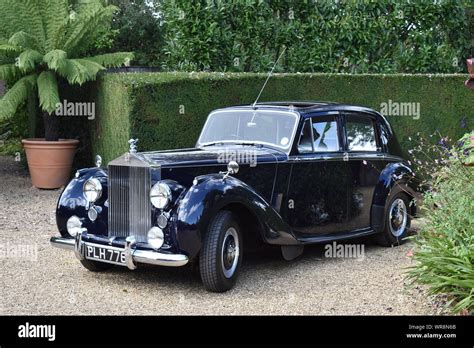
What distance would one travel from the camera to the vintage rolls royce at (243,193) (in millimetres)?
5242

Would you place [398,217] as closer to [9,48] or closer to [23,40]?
[23,40]

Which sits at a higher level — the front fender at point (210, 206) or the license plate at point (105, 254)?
the front fender at point (210, 206)

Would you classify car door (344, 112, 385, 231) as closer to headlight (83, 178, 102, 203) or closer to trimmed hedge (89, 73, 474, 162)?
headlight (83, 178, 102, 203)

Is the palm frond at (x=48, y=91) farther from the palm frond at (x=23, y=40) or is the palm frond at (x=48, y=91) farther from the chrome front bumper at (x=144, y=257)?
the chrome front bumper at (x=144, y=257)

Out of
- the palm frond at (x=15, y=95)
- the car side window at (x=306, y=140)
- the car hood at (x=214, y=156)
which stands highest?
the palm frond at (x=15, y=95)

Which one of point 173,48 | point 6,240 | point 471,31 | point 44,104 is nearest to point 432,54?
point 471,31

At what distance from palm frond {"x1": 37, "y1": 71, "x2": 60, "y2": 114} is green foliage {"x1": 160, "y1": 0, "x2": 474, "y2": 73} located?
93.4 inches

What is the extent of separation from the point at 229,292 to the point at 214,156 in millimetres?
1220

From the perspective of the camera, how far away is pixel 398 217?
290 inches

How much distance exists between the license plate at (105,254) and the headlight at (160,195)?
→ 1.52 ft

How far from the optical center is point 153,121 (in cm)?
944

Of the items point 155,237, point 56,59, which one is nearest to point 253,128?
point 155,237

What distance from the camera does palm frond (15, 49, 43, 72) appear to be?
10484 millimetres

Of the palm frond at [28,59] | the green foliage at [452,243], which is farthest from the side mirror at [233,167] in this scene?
the palm frond at [28,59]
